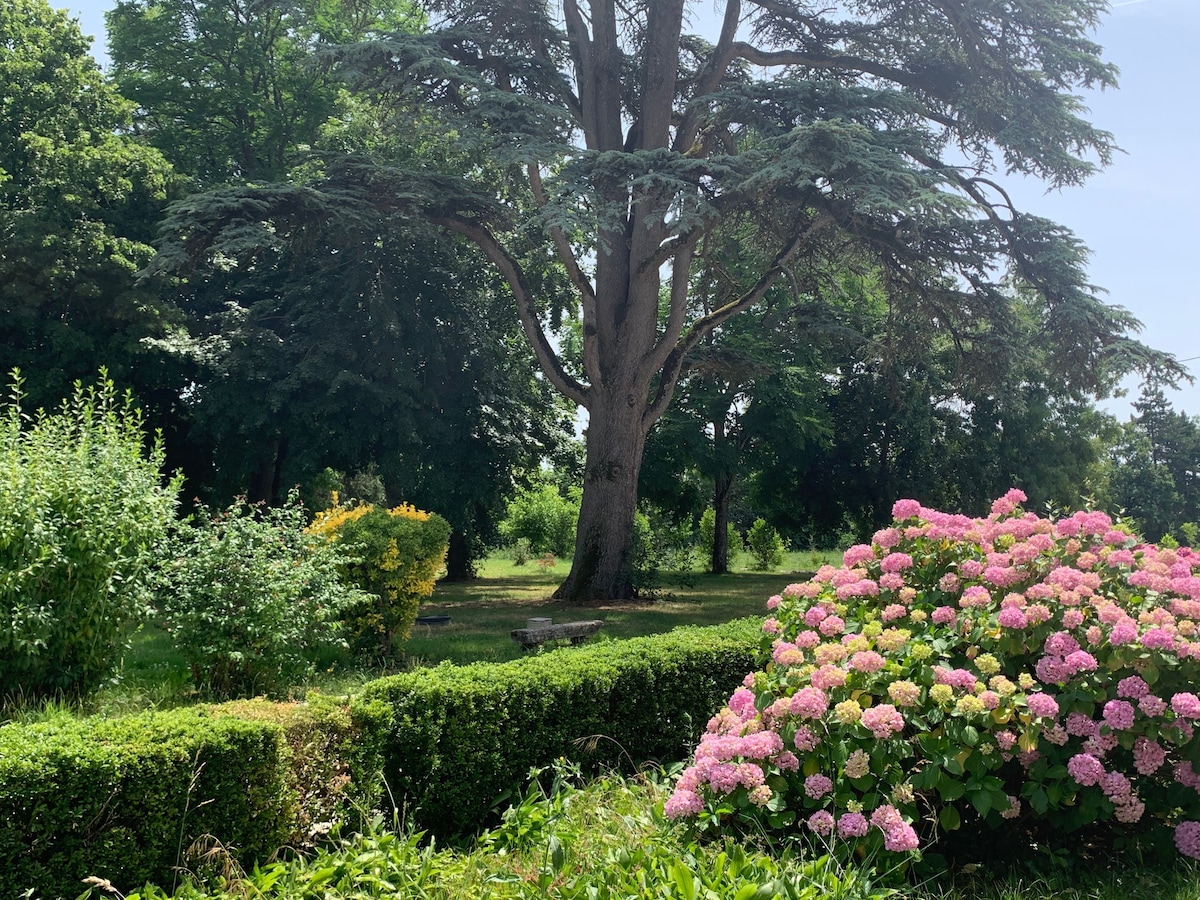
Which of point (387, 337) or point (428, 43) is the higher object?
point (428, 43)

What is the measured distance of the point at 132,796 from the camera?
3664 millimetres

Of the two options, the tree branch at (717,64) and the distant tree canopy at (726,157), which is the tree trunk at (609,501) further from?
the tree branch at (717,64)

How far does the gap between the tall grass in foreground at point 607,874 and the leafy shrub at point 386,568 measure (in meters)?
4.02

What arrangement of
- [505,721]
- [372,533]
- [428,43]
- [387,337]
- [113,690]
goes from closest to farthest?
[505,721]
[113,690]
[372,533]
[428,43]
[387,337]

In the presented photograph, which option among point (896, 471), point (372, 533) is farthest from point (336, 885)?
point (896, 471)

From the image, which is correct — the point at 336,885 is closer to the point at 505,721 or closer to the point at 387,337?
the point at 505,721

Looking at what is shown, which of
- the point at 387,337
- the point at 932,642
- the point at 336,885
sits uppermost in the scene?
the point at 387,337

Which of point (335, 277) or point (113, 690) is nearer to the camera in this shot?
point (113, 690)

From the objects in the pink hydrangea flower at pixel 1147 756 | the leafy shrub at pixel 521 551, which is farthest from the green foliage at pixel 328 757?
the leafy shrub at pixel 521 551

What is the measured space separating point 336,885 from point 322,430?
1372cm

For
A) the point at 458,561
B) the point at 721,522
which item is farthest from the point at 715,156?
the point at 721,522

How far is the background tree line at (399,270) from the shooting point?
12555 millimetres

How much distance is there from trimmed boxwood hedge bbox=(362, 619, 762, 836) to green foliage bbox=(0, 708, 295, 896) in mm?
753

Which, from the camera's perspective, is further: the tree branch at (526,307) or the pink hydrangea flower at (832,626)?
the tree branch at (526,307)
